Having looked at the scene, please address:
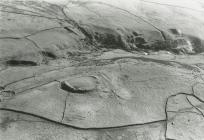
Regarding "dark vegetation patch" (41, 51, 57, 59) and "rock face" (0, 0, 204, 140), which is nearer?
"rock face" (0, 0, 204, 140)

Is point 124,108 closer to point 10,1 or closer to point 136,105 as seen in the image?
point 136,105

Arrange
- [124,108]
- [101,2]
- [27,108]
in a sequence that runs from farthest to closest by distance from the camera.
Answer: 1. [101,2]
2. [124,108]
3. [27,108]

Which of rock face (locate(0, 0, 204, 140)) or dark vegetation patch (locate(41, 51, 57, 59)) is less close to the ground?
rock face (locate(0, 0, 204, 140))

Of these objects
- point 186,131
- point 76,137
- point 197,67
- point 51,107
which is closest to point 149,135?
point 186,131

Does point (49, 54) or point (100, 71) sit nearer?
point (100, 71)

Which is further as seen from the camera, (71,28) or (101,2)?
(101,2)

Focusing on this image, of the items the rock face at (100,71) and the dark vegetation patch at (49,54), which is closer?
the rock face at (100,71)

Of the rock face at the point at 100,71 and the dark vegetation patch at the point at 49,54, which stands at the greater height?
the rock face at the point at 100,71

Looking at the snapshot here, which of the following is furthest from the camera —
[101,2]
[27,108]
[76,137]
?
[101,2]
